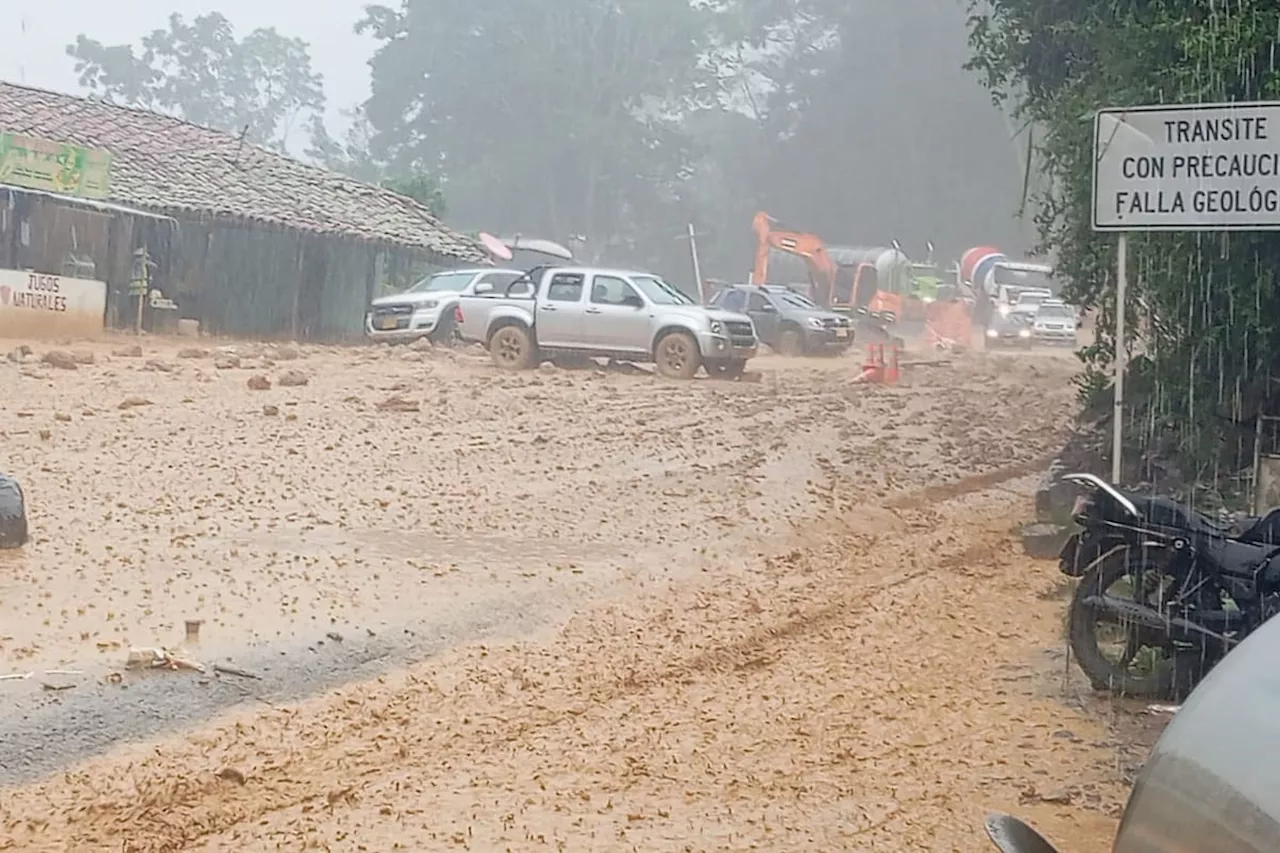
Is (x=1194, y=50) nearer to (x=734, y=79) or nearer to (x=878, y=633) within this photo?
(x=878, y=633)

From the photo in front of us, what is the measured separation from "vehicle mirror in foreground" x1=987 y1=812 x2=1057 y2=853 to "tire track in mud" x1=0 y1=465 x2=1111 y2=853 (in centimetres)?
173

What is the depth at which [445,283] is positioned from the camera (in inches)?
1109

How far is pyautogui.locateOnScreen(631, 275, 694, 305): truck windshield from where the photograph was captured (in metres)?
22.7

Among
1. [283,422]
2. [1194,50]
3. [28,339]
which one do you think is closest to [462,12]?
[28,339]

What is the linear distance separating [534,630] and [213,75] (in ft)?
236

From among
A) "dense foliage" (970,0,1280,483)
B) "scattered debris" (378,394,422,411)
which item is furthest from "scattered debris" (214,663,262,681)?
"scattered debris" (378,394,422,411)

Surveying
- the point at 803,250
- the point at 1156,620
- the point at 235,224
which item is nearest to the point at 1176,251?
the point at 1156,620

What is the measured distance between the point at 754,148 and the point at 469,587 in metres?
55.5

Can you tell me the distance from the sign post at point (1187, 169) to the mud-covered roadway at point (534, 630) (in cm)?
202

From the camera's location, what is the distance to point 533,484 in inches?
484

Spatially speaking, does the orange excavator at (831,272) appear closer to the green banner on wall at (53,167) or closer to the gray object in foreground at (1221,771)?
the green banner on wall at (53,167)

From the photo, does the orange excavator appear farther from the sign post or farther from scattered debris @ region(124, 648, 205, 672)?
scattered debris @ region(124, 648, 205, 672)

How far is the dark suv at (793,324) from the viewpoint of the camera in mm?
30984

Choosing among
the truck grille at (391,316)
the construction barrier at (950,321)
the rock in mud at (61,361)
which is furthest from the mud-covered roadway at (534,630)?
the construction barrier at (950,321)
